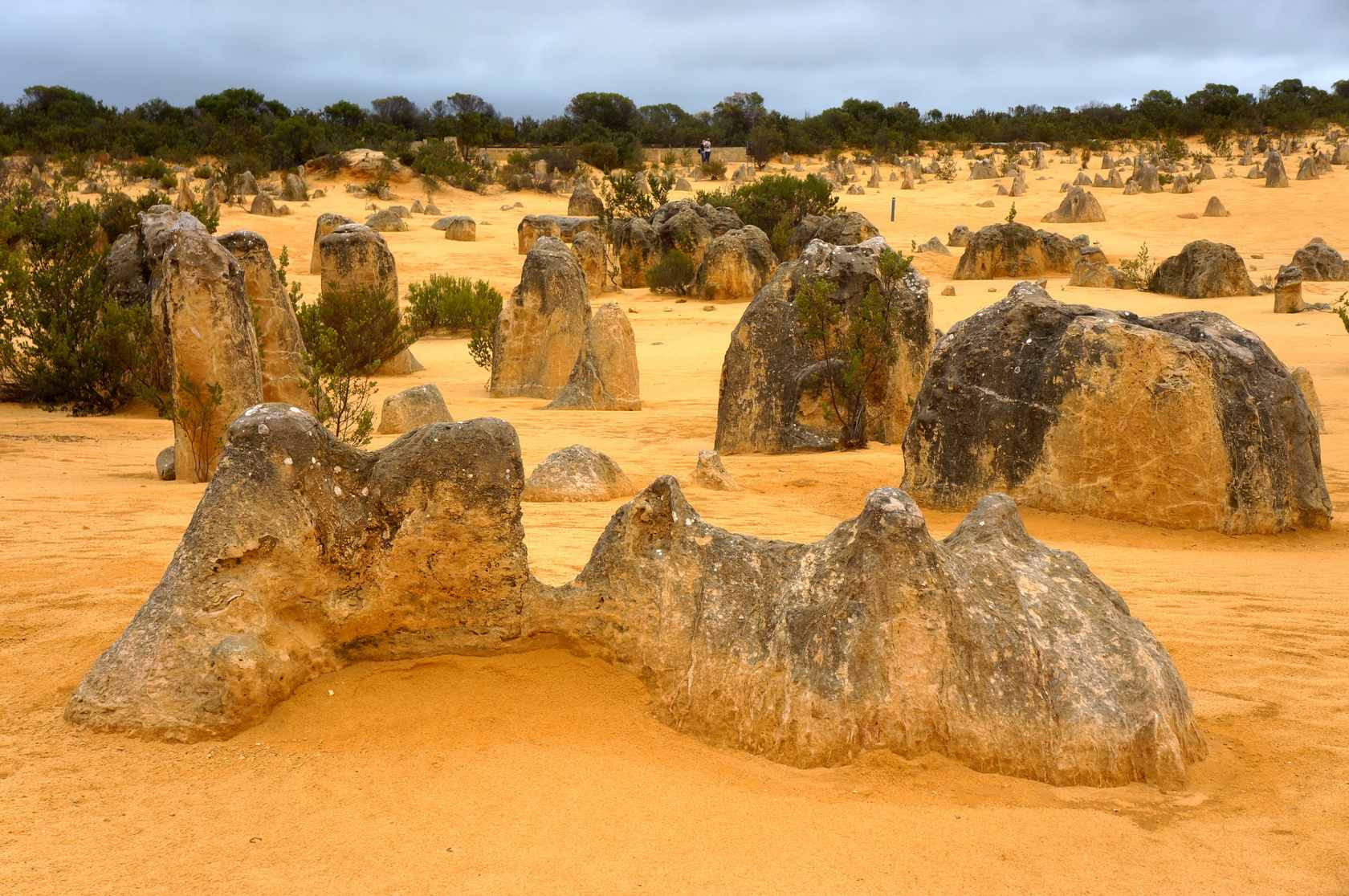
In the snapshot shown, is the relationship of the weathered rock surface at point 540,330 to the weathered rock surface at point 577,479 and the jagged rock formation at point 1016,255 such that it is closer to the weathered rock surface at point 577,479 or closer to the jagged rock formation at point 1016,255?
the weathered rock surface at point 577,479

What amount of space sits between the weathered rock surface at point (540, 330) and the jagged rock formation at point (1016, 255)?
1121cm

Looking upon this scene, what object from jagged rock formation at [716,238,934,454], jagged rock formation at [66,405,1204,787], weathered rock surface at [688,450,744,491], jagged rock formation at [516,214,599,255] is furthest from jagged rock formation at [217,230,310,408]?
jagged rock formation at [516,214,599,255]

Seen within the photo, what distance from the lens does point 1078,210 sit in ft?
85.1

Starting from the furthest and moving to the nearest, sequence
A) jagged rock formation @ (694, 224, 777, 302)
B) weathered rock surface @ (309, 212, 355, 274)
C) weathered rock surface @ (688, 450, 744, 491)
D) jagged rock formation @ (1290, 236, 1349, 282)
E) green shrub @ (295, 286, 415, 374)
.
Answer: jagged rock formation @ (694, 224, 777, 302)
jagged rock formation @ (1290, 236, 1349, 282)
weathered rock surface @ (309, 212, 355, 274)
green shrub @ (295, 286, 415, 374)
weathered rock surface @ (688, 450, 744, 491)

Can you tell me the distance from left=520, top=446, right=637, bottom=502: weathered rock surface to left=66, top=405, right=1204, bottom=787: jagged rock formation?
3.15m

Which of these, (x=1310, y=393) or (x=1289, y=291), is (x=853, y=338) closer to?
(x=1310, y=393)

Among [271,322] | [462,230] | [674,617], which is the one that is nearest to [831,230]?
[462,230]

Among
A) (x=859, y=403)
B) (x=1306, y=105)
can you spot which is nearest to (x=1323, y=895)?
(x=859, y=403)

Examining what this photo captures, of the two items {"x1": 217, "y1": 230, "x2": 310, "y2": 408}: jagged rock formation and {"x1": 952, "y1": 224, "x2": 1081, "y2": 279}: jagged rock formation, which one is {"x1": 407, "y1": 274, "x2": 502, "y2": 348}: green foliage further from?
{"x1": 952, "y1": 224, "x2": 1081, "y2": 279}: jagged rock formation

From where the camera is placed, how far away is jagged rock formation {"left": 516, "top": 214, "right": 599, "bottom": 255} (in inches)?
883

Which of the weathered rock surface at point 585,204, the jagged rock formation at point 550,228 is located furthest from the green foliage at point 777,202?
the weathered rock surface at point 585,204

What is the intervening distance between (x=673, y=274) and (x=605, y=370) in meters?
9.79

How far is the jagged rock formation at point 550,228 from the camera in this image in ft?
73.6

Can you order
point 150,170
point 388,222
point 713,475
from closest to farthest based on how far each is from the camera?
point 713,475
point 388,222
point 150,170
